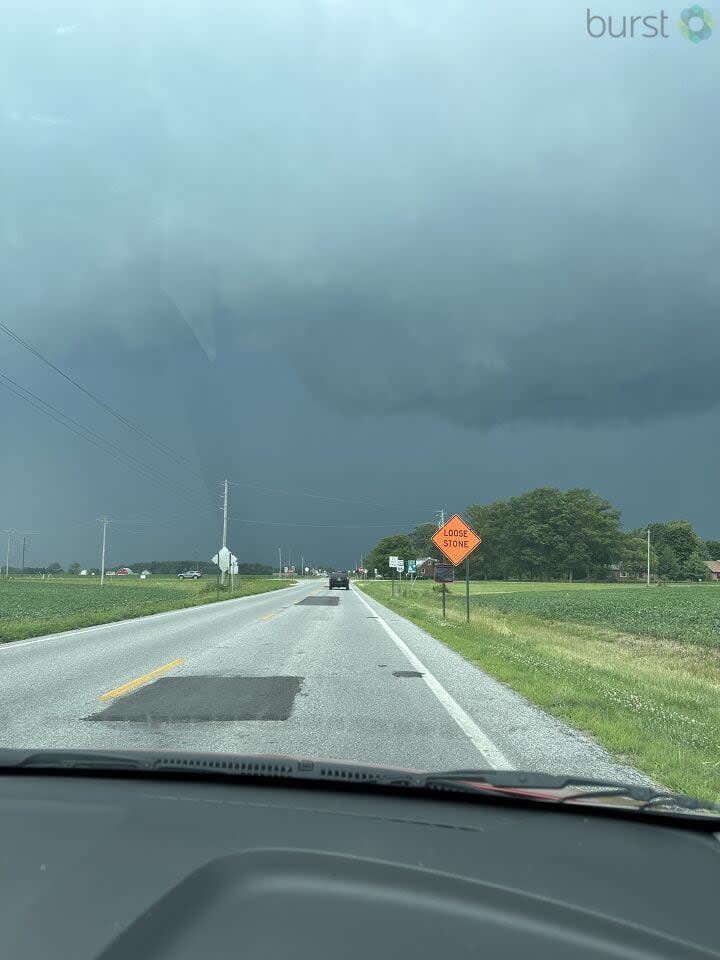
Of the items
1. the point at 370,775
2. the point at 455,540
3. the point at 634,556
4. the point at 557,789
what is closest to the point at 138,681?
the point at 370,775

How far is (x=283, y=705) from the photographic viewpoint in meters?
8.23

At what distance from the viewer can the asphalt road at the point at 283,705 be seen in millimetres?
6250

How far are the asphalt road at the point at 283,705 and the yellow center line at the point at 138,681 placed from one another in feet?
0.05

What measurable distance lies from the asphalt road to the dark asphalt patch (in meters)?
0.02

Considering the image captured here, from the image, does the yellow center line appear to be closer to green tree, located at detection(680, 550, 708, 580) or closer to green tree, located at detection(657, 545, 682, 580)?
green tree, located at detection(657, 545, 682, 580)

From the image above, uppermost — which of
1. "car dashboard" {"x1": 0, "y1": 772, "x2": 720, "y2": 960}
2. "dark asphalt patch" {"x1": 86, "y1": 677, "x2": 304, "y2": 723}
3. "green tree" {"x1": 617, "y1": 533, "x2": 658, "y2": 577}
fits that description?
"green tree" {"x1": 617, "y1": 533, "x2": 658, "y2": 577}

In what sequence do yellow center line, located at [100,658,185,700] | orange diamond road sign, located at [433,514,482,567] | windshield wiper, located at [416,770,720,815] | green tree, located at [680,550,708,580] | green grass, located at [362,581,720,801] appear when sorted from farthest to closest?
green tree, located at [680,550,708,580] → orange diamond road sign, located at [433,514,482,567] → yellow center line, located at [100,658,185,700] → green grass, located at [362,581,720,801] → windshield wiper, located at [416,770,720,815]

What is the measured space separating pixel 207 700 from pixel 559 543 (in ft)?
422

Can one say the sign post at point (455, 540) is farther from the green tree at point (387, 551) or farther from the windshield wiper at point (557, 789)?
the green tree at point (387, 551)

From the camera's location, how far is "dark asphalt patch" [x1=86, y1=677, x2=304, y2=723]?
7562 mm

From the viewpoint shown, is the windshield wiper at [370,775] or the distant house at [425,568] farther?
the distant house at [425,568]

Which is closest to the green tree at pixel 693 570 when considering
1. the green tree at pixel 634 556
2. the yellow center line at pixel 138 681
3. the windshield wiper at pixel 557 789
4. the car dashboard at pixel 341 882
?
the green tree at pixel 634 556

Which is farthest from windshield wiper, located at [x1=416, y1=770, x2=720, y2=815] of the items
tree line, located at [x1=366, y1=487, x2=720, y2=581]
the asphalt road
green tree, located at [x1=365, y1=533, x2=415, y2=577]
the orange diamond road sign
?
green tree, located at [x1=365, y1=533, x2=415, y2=577]

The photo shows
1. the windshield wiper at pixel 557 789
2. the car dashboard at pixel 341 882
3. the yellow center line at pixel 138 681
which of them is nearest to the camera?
the car dashboard at pixel 341 882
